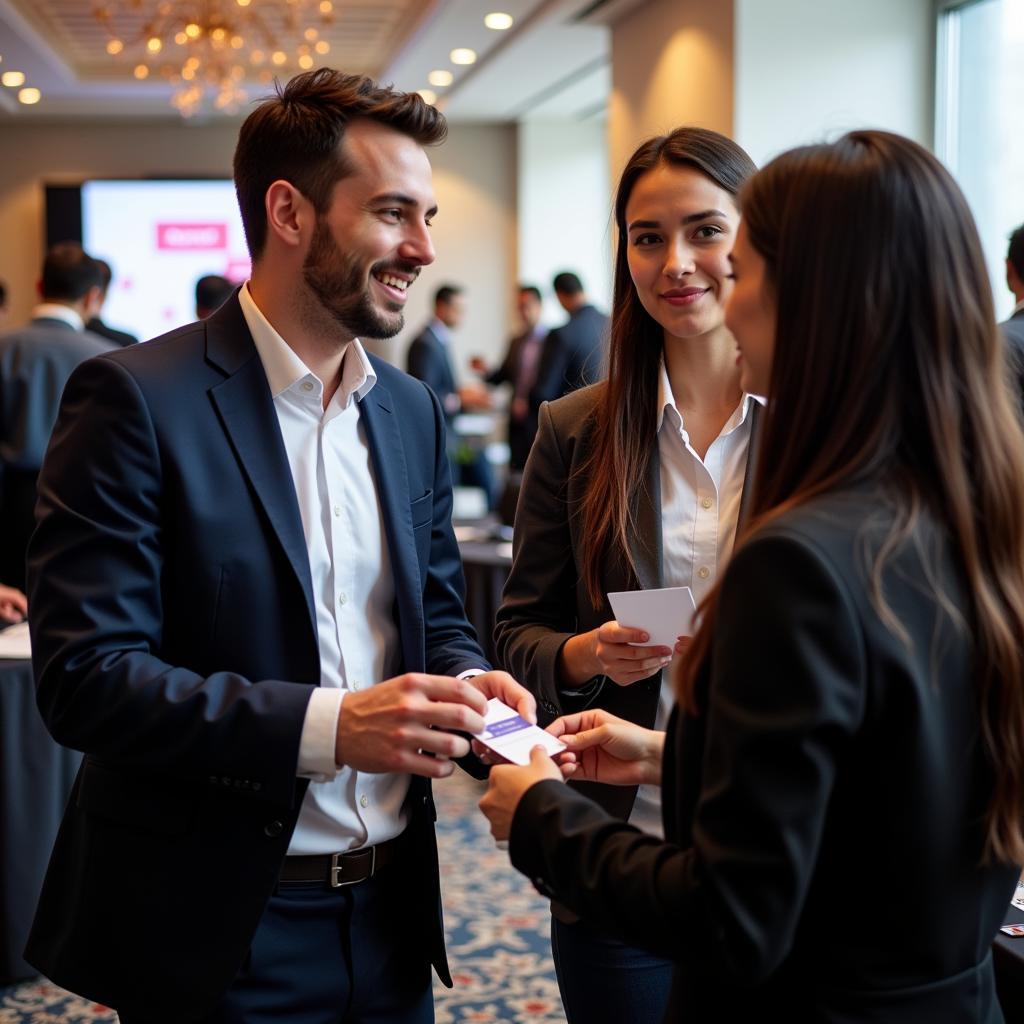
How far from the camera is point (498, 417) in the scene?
1380 cm

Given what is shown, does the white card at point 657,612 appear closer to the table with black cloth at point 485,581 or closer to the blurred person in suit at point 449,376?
the table with black cloth at point 485,581

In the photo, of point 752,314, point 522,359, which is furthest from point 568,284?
point 752,314

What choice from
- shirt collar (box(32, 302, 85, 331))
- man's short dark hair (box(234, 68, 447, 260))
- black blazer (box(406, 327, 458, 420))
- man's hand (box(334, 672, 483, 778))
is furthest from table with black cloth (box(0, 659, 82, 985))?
black blazer (box(406, 327, 458, 420))

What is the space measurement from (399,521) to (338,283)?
34 cm

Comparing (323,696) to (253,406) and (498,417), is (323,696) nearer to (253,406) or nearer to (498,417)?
(253,406)

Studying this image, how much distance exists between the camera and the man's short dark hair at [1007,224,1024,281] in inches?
154

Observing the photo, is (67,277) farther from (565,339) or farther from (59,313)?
(565,339)

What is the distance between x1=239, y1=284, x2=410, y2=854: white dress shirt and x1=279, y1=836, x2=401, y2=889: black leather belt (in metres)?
0.01

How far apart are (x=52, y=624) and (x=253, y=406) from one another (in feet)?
1.23

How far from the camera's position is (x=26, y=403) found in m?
4.78

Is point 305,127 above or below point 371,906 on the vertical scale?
above

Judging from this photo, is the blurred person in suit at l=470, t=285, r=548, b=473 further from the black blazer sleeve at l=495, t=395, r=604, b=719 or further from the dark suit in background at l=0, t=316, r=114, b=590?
the black blazer sleeve at l=495, t=395, r=604, b=719

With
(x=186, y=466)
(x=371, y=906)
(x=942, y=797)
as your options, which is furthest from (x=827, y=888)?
(x=186, y=466)

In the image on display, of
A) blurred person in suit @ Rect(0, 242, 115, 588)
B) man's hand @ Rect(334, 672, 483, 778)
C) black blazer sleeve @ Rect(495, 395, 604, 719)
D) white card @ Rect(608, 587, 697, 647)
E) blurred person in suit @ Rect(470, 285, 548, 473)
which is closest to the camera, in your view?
man's hand @ Rect(334, 672, 483, 778)
